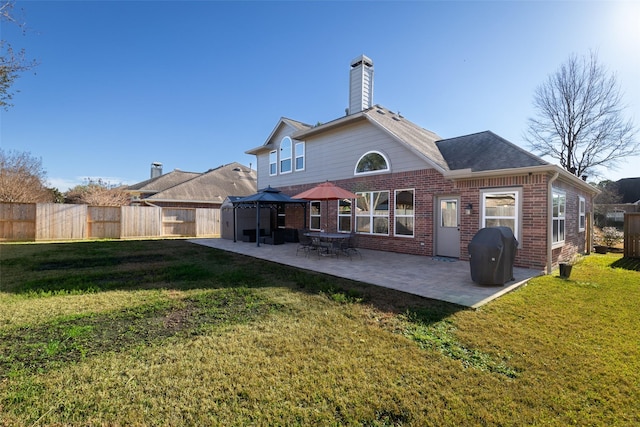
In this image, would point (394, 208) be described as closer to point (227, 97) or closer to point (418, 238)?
point (418, 238)

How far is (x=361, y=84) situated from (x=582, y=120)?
1852 centimetres

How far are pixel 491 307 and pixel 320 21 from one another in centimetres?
1163

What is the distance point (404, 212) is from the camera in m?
10.7

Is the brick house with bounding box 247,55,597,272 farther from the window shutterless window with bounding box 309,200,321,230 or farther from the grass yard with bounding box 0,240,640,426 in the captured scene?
the grass yard with bounding box 0,240,640,426

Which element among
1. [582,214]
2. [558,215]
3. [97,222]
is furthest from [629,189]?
[97,222]

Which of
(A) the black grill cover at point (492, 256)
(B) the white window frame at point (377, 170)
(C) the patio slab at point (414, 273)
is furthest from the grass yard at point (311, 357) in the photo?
(B) the white window frame at point (377, 170)

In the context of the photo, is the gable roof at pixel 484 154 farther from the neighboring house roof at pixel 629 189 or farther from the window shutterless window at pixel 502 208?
the neighboring house roof at pixel 629 189

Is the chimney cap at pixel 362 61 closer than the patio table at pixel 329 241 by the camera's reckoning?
No

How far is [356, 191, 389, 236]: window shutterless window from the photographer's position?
37.3 ft

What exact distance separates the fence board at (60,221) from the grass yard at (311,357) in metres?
12.5

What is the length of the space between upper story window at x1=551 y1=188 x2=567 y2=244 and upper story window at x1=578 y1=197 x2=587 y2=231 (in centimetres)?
304

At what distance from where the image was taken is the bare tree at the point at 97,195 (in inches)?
890

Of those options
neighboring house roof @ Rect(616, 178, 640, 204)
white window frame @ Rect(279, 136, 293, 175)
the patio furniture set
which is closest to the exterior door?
the patio furniture set

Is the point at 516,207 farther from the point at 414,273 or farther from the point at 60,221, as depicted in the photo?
the point at 60,221
